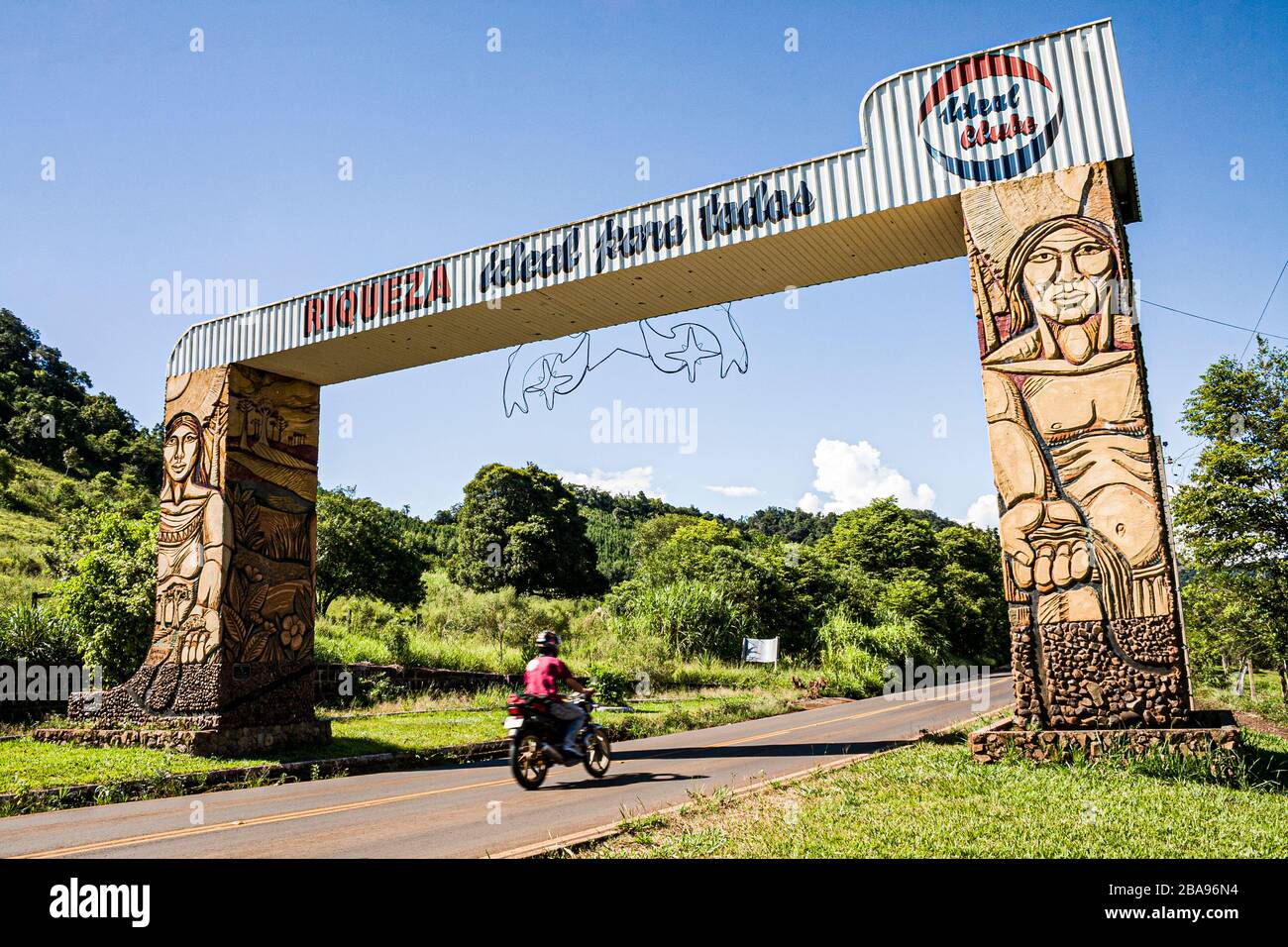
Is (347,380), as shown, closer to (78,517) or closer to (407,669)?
(407,669)

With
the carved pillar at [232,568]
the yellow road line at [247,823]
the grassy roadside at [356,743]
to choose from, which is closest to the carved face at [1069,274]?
the yellow road line at [247,823]

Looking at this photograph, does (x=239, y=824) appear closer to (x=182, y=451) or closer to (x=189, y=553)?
A: (x=189, y=553)

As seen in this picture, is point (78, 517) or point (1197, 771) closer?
point (1197, 771)

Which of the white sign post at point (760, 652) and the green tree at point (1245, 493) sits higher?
the green tree at point (1245, 493)

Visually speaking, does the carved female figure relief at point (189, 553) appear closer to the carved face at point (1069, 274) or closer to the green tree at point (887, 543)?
the carved face at point (1069, 274)

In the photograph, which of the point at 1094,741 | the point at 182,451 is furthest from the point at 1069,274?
the point at 182,451

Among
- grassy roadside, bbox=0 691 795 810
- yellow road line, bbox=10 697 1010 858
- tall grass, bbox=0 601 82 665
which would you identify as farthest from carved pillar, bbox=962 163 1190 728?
tall grass, bbox=0 601 82 665

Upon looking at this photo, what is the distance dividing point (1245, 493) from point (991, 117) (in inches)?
739

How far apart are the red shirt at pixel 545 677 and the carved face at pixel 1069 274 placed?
6.36m

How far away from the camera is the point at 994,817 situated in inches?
228

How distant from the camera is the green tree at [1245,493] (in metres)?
22.3

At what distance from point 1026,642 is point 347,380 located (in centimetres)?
1178
